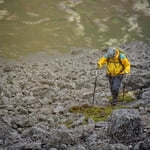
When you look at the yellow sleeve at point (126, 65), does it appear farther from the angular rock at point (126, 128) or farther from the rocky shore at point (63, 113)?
the angular rock at point (126, 128)

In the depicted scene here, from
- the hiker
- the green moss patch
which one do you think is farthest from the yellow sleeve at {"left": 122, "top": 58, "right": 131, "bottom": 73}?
the green moss patch

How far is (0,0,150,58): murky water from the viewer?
43688 millimetres

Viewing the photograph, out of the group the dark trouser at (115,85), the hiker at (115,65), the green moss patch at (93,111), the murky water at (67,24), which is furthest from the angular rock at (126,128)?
the murky water at (67,24)

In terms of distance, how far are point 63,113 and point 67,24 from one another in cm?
3945

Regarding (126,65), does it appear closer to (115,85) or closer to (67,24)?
(115,85)

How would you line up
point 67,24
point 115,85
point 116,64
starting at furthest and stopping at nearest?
point 67,24 → point 115,85 → point 116,64

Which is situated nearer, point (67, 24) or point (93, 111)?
point (93, 111)

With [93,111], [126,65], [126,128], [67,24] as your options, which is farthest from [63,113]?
[67,24]

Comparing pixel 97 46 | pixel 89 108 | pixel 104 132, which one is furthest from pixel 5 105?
pixel 97 46

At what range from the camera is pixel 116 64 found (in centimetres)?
1455

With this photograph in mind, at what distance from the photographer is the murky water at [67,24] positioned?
1720 inches

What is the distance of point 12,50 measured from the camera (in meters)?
39.8

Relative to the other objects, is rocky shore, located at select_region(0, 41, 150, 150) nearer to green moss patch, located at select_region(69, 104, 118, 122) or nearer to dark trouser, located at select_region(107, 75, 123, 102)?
green moss patch, located at select_region(69, 104, 118, 122)

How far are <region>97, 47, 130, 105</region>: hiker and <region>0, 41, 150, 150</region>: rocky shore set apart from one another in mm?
816
